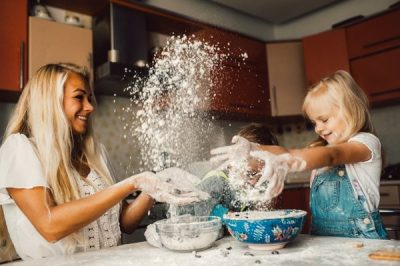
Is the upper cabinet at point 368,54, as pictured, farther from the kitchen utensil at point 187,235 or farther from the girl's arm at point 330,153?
the kitchen utensil at point 187,235

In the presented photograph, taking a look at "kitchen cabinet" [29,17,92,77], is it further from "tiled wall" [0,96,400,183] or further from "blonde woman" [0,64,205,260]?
"blonde woman" [0,64,205,260]

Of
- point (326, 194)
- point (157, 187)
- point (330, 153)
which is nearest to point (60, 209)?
point (157, 187)

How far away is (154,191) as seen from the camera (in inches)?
47.5

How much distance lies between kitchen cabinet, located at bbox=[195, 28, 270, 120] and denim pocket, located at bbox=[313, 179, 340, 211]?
1.74m

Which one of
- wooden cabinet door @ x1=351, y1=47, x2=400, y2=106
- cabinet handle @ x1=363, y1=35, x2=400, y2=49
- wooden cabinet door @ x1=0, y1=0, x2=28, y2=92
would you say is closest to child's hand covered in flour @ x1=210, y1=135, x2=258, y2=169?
wooden cabinet door @ x1=0, y1=0, x2=28, y2=92

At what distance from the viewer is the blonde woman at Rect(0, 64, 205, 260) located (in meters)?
1.16

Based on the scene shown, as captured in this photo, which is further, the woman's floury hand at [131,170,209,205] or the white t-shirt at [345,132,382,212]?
the white t-shirt at [345,132,382,212]

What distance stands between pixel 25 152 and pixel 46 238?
315 millimetres

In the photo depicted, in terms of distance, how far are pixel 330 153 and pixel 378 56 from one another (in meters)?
2.56

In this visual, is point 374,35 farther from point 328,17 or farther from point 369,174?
point 369,174

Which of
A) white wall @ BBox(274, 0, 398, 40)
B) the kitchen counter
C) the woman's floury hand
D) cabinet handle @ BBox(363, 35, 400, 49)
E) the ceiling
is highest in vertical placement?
the ceiling

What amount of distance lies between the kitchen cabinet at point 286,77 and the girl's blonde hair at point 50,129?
2.66 m

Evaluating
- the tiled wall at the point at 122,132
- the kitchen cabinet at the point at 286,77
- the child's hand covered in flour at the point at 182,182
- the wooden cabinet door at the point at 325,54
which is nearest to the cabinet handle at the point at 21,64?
the tiled wall at the point at 122,132

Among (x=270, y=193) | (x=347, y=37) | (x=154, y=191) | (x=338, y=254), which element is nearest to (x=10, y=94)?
(x=154, y=191)
